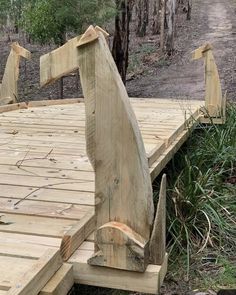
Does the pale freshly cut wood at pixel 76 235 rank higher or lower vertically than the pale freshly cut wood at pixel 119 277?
higher

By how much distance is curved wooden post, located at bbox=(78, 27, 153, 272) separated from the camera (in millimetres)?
1956

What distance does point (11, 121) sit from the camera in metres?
5.38

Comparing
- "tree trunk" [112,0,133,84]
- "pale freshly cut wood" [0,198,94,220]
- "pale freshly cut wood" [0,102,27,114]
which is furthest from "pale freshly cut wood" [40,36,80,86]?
"tree trunk" [112,0,133,84]

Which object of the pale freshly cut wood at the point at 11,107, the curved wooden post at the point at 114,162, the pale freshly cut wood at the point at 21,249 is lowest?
the pale freshly cut wood at the point at 11,107

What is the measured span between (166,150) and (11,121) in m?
1.85

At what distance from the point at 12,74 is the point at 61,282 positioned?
4.76 metres

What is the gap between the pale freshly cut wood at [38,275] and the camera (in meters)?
1.82

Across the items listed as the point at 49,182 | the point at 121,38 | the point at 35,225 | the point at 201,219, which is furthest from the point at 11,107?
the point at 121,38

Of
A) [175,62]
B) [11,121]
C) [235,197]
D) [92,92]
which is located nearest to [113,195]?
[92,92]

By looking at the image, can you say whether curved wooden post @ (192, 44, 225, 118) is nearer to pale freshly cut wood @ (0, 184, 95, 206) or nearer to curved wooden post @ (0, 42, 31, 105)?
curved wooden post @ (0, 42, 31, 105)

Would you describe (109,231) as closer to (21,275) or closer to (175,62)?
(21,275)

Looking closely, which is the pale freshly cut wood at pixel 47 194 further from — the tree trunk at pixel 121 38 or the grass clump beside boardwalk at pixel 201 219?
the tree trunk at pixel 121 38

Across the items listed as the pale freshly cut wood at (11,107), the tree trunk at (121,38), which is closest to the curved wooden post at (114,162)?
the pale freshly cut wood at (11,107)

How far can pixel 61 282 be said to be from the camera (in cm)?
206
